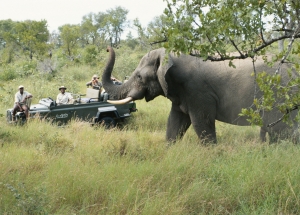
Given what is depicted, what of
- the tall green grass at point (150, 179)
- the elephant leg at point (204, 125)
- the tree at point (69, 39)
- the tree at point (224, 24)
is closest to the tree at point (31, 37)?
the tree at point (69, 39)

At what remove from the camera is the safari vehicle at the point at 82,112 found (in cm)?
1097

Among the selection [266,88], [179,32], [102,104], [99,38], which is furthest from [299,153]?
[99,38]

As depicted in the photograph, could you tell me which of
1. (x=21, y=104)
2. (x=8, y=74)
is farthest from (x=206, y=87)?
(x=8, y=74)

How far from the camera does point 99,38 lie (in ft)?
141

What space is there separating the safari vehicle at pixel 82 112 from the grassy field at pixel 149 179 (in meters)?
3.48

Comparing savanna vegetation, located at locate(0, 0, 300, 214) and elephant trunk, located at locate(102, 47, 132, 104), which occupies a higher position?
elephant trunk, located at locate(102, 47, 132, 104)

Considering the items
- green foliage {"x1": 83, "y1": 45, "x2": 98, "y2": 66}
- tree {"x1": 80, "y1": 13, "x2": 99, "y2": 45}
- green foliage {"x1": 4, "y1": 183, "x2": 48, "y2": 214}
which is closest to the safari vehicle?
green foliage {"x1": 4, "y1": 183, "x2": 48, "y2": 214}

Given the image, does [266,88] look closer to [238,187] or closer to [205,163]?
[238,187]

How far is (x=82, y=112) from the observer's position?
11.3 m

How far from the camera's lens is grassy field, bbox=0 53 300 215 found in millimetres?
4613

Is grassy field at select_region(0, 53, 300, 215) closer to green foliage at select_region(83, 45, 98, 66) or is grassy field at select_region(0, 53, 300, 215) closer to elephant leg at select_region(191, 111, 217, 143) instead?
elephant leg at select_region(191, 111, 217, 143)

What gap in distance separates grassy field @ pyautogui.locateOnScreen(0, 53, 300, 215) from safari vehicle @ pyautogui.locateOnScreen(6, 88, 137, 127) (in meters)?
3.48

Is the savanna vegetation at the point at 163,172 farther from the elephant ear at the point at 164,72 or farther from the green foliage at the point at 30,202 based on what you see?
the elephant ear at the point at 164,72

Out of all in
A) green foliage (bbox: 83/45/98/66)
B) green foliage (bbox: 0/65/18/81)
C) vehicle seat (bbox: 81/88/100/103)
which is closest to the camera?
vehicle seat (bbox: 81/88/100/103)
